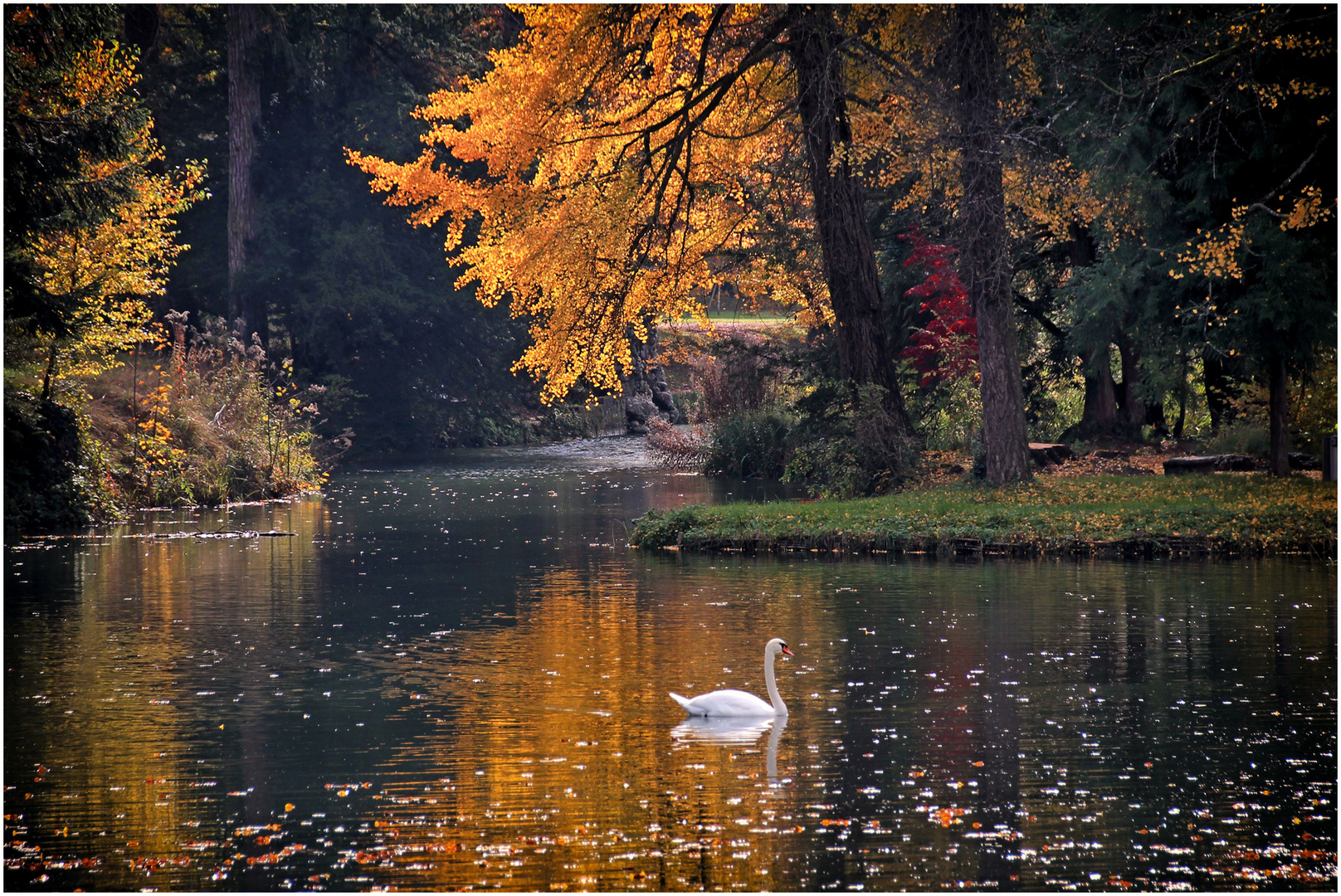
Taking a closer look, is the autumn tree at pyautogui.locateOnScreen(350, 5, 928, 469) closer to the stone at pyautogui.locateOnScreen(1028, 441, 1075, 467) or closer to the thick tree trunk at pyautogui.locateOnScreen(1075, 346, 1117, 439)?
the stone at pyautogui.locateOnScreen(1028, 441, 1075, 467)

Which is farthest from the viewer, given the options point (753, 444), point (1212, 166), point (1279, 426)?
point (753, 444)

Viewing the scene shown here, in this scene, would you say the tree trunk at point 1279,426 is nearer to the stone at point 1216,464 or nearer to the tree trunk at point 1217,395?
the stone at point 1216,464

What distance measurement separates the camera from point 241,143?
38.2 meters

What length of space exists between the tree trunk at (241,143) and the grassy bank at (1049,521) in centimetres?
2405

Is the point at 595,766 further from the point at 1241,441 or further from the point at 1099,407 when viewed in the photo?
the point at 1099,407

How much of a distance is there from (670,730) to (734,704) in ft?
1.49

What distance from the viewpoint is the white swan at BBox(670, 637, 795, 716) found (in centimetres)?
853

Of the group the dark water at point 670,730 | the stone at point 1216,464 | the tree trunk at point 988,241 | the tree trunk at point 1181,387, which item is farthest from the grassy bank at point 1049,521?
the tree trunk at point 1181,387

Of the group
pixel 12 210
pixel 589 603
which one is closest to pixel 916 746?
pixel 589 603

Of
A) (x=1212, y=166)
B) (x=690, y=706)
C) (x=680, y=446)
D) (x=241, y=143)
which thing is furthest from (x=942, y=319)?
(x=241, y=143)

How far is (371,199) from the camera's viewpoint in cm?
4194

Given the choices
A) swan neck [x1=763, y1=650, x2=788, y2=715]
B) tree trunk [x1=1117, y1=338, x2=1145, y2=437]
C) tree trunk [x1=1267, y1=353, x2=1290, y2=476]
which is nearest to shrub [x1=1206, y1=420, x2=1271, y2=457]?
tree trunk [x1=1117, y1=338, x2=1145, y2=437]

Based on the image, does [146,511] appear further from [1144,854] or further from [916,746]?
[1144,854]

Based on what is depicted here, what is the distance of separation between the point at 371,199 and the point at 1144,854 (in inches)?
1531
